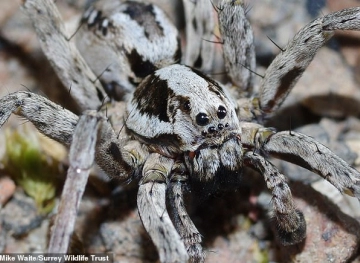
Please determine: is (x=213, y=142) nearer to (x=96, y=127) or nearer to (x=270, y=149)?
(x=270, y=149)

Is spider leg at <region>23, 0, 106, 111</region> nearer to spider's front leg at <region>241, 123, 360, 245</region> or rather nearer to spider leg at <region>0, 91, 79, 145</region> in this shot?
spider leg at <region>0, 91, 79, 145</region>

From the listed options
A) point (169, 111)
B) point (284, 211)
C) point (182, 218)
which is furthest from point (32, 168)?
point (284, 211)

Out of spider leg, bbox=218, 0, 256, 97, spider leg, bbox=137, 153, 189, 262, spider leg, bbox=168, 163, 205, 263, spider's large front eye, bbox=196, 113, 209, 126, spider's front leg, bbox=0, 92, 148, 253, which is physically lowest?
spider leg, bbox=168, 163, 205, 263

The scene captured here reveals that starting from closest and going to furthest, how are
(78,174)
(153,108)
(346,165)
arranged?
(78,174) < (346,165) < (153,108)

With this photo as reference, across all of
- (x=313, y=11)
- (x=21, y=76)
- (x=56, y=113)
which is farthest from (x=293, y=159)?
(x=21, y=76)

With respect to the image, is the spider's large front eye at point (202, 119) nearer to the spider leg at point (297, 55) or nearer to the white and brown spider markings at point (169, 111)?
the white and brown spider markings at point (169, 111)

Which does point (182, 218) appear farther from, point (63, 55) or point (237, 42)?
point (63, 55)

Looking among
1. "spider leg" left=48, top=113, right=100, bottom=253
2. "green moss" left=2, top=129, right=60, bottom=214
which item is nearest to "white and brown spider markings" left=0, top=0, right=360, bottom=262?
"spider leg" left=48, top=113, right=100, bottom=253
